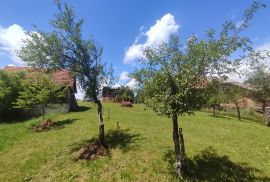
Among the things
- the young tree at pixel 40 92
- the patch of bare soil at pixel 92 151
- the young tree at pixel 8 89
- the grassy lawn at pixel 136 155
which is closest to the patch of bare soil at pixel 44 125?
the grassy lawn at pixel 136 155

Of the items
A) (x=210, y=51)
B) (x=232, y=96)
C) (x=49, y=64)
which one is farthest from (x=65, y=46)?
(x=232, y=96)

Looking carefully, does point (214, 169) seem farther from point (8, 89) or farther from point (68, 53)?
point (8, 89)

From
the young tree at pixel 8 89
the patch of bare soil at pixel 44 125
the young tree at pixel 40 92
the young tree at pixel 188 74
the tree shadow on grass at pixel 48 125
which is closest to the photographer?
the young tree at pixel 188 74

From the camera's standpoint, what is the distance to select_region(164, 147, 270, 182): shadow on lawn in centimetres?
1702

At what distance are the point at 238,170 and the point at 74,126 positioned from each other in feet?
66.0

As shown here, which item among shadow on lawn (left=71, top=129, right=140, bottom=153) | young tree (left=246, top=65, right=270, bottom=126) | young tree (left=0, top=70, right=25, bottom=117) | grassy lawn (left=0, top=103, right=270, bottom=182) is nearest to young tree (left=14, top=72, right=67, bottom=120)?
grassy lawn (left=0, top=103, right=270, bottom=182)

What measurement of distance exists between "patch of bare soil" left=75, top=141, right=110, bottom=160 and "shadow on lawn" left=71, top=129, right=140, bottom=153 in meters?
0.70

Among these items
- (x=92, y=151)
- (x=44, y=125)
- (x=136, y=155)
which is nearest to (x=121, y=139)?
(x=92, y=151)

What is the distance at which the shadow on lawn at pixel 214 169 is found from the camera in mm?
17016

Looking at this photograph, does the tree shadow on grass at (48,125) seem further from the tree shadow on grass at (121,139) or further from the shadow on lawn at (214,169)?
the shadow on lawn at (214,169)

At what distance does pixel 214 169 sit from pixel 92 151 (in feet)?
32.3

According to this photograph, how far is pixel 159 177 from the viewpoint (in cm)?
1727

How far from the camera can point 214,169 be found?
59.3 feet

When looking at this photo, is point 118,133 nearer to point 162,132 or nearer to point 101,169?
point 162,132
